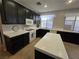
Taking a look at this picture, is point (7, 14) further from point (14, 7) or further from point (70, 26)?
point (70, 26)

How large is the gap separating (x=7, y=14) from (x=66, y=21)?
4.25 m

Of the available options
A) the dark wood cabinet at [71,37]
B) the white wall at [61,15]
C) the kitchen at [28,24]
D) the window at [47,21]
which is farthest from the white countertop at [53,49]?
the window at [47,21]

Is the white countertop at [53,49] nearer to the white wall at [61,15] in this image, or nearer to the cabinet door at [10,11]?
the cabinet door at [10,11]

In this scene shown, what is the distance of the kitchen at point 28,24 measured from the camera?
2.08 meters

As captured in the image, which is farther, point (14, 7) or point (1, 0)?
point (14, 7)

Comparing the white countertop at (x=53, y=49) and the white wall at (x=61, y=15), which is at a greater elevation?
the white wall at (x=61, y=15)

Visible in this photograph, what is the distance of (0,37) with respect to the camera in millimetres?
2432

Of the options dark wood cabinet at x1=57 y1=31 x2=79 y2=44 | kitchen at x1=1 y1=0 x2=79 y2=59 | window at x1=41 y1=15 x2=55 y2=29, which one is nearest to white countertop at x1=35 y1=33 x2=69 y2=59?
kitchen at x1=1 y1=0 x2=79 y2=59

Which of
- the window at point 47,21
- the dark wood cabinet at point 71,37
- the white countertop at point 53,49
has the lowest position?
the dark wood cabinet at point 71,37

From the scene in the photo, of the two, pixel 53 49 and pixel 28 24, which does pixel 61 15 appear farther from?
pixel 53 49

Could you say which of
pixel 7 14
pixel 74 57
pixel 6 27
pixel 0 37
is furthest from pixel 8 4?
pixel 74 57

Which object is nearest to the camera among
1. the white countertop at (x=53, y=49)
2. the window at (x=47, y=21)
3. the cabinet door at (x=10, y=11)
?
the white countertop at (x=53, y=49)

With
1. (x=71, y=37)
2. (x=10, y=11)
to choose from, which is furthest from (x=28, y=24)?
(x=71, y=37)

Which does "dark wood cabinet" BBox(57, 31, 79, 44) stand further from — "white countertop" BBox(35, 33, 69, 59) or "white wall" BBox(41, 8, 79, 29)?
"white countertop" BBox(35, 33, 69, 59)
